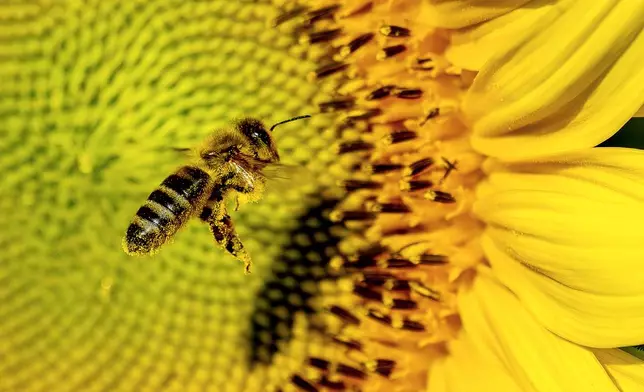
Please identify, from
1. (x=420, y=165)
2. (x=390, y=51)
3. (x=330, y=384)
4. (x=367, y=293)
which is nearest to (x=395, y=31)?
(x=390, y=51)

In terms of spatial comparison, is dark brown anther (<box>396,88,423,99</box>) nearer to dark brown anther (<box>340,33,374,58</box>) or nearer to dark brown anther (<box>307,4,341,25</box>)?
dark brown anther (<box>340,33,374,58</box>)

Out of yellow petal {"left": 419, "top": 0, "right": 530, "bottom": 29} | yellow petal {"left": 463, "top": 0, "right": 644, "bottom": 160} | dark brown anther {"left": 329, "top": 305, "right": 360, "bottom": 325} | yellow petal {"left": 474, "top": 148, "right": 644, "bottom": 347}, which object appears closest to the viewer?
yellow petal {"left": 463, "top": 0, "right": 644, "bottom": 160}

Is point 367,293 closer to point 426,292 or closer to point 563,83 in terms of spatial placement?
point 426,292

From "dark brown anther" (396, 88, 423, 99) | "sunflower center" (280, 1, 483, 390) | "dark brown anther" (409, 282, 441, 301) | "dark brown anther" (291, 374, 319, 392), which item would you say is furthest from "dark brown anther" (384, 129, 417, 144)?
"dark brown anther" (291, 374, 319, 392)

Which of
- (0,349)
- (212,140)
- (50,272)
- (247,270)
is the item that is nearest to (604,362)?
(247,270)

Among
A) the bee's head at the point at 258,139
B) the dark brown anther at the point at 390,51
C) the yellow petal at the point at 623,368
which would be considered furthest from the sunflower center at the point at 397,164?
the yellow petal at the point at 623,368

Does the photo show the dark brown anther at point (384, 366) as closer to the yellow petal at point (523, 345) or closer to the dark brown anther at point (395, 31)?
the yellow petal at point (523, 345)
